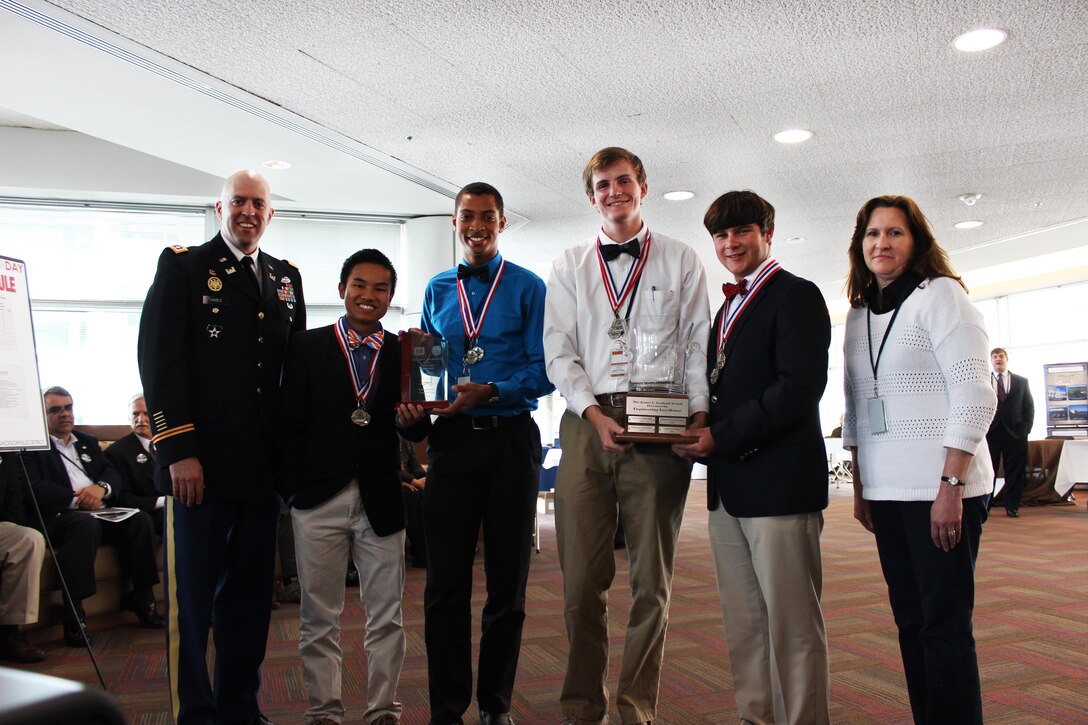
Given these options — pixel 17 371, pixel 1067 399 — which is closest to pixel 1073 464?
pixel 1067 399

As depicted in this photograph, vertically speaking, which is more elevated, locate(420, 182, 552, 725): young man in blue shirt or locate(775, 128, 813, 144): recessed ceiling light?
locate(775, 128, 813, 144): recessed ceiling light

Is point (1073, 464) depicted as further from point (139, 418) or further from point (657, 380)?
point (139, 418)

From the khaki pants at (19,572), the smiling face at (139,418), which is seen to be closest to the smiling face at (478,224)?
the khaki pants at (19,572)

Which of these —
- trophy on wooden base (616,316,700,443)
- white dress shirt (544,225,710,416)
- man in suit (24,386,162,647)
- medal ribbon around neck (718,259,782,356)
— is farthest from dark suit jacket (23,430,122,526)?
medal ribbon around neck (718,259,782,356)

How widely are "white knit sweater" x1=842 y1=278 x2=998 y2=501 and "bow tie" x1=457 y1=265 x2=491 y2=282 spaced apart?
1165 millimetres

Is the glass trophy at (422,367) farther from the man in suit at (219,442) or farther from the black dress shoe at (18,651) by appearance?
the black dress shoe at (18,651)

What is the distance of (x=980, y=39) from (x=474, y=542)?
393 centimetres

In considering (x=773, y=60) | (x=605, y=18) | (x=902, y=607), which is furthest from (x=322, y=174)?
(x=902, y=607)

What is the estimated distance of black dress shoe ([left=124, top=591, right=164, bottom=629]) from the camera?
4.24 meters

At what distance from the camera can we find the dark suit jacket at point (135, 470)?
4691 millimetres

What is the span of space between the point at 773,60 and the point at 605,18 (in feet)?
3.67

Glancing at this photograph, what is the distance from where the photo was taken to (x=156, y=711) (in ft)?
9.31

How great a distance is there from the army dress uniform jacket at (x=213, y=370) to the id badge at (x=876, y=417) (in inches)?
66.2

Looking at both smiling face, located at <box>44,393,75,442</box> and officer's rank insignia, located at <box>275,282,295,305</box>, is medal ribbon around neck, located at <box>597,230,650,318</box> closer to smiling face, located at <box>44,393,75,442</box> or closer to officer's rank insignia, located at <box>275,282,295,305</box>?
officer's rank insignia, located at <box>275,282,295,305</box>
